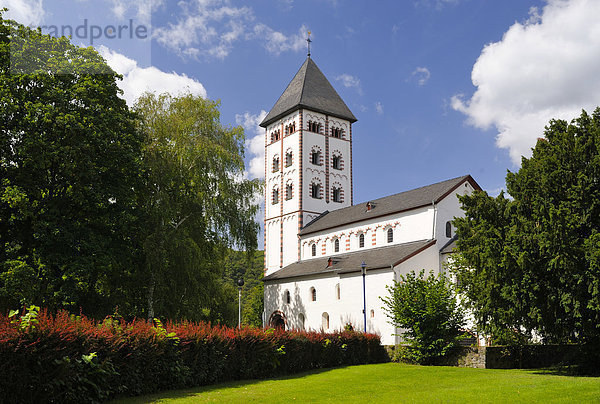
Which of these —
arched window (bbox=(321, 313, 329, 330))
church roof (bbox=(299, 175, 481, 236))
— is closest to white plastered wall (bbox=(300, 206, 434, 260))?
church roof (bbox=(299, 175, 481, 236))

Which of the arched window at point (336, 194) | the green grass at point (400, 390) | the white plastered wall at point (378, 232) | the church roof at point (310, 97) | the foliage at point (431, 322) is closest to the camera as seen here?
the green grass at point (400, 390)

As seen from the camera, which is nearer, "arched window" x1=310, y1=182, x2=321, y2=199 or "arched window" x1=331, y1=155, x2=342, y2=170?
"arched window" x1=310, y1=182, x2=321, y2=199

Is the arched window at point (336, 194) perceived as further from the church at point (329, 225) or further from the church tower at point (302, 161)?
the church at point (329, 225)

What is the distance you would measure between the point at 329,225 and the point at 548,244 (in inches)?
1132

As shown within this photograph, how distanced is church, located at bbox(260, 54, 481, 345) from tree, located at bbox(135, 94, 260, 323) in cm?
915

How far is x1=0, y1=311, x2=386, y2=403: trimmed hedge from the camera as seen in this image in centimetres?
1273

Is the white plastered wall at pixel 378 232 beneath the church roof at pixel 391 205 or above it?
beneath

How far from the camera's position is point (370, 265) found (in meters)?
37.5

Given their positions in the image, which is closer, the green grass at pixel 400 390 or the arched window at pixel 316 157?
the green grass at pixel 400 390

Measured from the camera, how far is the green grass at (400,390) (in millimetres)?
14961

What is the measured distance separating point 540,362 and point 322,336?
38.9 ft

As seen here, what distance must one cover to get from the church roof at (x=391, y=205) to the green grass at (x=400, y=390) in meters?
17.9

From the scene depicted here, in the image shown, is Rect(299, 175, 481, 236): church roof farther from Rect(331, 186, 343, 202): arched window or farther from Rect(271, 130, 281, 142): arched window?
Rect(271, 130, 281, 142): arched window

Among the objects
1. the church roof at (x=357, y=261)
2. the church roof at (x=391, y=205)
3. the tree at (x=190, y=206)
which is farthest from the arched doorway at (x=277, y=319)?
the tree at (x=190, y=206)
